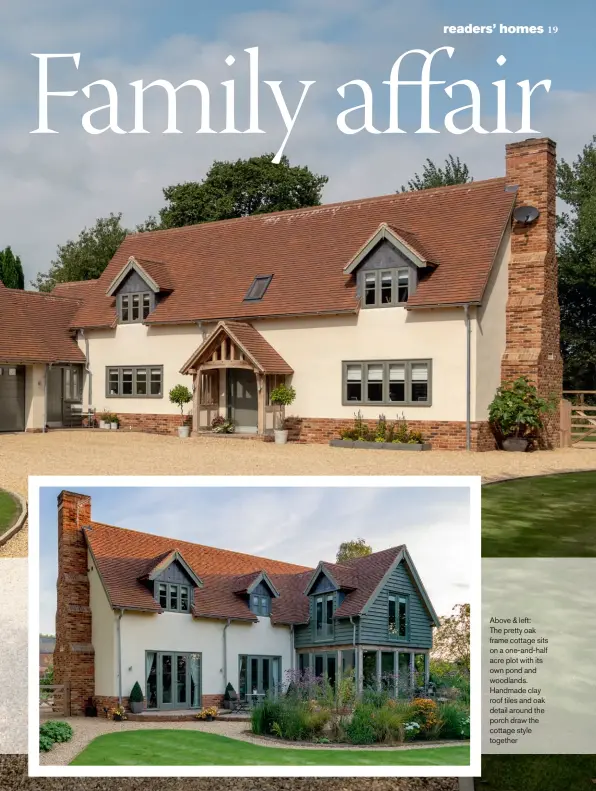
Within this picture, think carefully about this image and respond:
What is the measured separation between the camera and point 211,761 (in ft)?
16.0

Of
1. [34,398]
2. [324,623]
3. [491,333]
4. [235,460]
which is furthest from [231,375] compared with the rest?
[324,623]

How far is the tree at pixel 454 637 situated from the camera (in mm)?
4914

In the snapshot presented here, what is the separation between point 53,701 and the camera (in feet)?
16.6

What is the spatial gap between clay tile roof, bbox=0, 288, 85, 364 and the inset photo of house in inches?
985

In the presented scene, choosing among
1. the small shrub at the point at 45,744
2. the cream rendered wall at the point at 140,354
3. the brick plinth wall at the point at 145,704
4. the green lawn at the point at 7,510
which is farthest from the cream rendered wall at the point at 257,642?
the cream rendered wall at the point at 140,354

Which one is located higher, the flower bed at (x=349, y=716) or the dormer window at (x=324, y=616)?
the dormer window at (x=324, y=616)

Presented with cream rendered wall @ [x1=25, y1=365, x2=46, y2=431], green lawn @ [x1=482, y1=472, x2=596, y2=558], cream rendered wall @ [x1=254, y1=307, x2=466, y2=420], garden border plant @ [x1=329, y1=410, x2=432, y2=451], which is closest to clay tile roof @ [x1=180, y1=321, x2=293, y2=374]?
cream rendered wall @ [x1=254, y1=307, x2=466, y2=420]

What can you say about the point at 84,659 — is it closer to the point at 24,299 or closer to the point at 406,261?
the point at 406,261

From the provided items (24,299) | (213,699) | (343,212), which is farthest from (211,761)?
(24,299)

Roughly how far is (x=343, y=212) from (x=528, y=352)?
803cm

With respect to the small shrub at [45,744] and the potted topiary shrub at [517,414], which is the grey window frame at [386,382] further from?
the small shrub at [45,744]

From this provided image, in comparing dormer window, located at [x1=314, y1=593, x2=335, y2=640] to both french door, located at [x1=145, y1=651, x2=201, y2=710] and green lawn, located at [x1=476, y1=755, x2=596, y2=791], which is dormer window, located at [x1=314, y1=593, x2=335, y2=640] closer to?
french door, located at [x1=145, y1=651, x2=201, y2=710]

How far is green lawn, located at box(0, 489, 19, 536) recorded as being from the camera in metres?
10.4

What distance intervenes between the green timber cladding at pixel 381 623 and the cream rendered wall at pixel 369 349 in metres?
18.9
